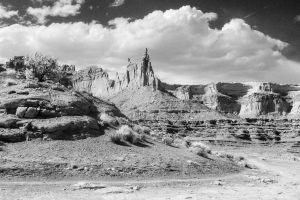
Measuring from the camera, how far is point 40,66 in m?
33.6

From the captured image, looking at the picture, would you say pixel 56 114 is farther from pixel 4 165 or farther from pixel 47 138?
pixel 4 165

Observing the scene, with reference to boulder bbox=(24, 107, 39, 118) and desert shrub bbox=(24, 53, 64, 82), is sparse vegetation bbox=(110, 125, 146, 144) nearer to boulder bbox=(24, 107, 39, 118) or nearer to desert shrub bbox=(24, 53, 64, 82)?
boulder bbox=(24, 107, 39, 118)

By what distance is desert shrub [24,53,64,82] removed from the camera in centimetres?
3350

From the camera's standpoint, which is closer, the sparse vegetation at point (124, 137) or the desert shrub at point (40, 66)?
the sparse vegetation at point (124, 137)

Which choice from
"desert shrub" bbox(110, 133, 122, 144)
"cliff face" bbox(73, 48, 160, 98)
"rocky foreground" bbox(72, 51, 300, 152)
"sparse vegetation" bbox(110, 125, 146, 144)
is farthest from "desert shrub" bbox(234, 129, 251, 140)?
"desert shrub" bbox(110, 133, 122, 144)

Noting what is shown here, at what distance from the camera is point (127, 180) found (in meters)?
22.0

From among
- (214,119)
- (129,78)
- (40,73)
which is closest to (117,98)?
(129,78)

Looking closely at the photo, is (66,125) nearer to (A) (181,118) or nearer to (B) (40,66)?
(B) (40,66)

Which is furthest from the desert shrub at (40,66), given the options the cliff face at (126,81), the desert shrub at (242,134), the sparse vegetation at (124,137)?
the cliff face at (126,81)

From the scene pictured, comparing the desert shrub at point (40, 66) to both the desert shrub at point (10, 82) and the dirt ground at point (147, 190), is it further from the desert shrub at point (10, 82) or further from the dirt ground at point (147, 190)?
the dirt ground at point (147, 190)

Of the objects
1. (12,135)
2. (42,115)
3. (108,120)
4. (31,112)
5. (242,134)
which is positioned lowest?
(242,134)

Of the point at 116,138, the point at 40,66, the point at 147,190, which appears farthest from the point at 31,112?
the point at 147,190

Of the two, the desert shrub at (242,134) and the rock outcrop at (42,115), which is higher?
the rock outcrop at (42,115)

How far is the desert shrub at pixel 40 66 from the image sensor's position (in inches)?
1319
